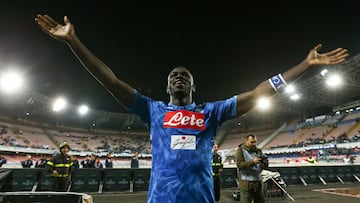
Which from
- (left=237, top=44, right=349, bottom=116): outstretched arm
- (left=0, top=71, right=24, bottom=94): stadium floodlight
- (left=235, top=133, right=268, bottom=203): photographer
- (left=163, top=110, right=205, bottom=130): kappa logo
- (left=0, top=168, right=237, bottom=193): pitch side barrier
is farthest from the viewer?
(left=0, top=71, right=24, bottom=94): stadium floodlight

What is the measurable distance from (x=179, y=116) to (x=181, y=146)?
24cm

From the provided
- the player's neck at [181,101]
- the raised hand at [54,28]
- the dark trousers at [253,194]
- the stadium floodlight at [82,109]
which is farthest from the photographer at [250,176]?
the stadium floodlight at [82,109]

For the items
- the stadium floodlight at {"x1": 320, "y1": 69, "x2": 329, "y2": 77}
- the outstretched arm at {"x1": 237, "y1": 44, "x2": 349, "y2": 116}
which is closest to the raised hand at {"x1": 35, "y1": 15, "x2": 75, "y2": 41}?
the outstretched arm at {"x1": 237, "y1": 44, "x2": 349, "y2": 116}

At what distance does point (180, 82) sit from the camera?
1942 mm

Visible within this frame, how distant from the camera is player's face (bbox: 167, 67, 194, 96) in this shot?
1931 millimetres

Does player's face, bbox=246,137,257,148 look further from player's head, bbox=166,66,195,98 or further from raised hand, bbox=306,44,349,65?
player's head, bbox=166,66,195,98

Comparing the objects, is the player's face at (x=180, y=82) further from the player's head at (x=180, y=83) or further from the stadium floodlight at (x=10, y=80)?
the stadium floodlight at (x=10, y=80)

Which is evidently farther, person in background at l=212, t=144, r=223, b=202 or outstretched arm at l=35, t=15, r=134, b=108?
person in background at l=212, t=144, r=223, b=202

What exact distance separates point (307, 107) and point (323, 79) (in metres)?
14.6

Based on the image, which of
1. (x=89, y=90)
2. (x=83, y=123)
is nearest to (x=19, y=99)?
(x=89, y=90)

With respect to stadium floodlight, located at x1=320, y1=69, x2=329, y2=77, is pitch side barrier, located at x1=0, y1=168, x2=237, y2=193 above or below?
below

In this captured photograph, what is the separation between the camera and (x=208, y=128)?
72.5 inches

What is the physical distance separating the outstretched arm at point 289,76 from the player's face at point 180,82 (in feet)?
1.44

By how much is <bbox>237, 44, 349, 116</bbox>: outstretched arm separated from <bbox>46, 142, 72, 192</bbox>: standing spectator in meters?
7.08
